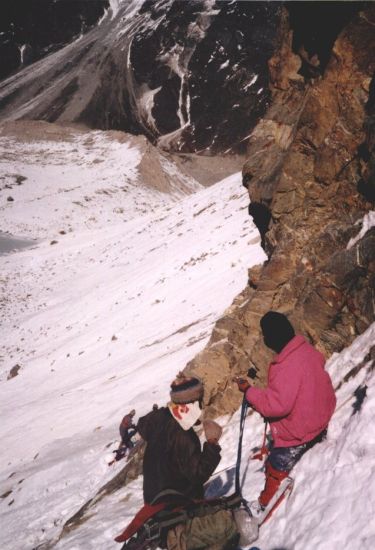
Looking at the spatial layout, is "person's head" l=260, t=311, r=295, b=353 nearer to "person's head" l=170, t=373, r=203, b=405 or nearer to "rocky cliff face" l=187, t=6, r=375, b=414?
"person's head" l=170, t=373, r=203, b=405

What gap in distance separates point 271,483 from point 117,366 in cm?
1019

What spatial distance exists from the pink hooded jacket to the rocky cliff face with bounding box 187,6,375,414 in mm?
1865

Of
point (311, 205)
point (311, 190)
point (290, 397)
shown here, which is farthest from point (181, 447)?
point (311, 190)

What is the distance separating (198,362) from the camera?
786cm

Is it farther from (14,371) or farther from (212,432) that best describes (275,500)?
(14,371)

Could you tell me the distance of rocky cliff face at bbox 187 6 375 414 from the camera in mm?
5695

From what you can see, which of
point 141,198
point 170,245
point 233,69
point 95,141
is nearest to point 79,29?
point 233,69

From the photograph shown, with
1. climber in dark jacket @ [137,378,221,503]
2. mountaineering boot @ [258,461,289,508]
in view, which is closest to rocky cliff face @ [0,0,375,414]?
mountaineering boot @ [258,461,289,508]

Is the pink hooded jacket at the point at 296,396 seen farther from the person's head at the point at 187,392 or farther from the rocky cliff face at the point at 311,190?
the rocky cliff face at the point at 311,190

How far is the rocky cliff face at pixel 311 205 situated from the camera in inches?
224

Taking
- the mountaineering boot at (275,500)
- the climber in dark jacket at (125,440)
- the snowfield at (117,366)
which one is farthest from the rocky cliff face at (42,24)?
the mountaineering boot at (275,500)

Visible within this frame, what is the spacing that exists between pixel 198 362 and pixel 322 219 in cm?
322

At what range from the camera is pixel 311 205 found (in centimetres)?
690

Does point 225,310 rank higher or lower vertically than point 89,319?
higher
